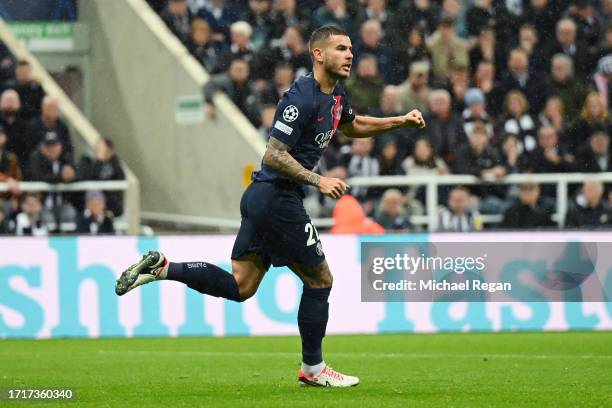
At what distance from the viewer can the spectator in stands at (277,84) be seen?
52.7ft

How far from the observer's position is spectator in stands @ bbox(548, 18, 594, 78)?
16.5 metres

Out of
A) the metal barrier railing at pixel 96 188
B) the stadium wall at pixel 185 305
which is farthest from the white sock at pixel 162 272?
the metal barrier railing at pixel 96 188

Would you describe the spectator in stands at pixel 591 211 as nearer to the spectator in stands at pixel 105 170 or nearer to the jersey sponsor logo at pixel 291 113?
the spectator in stands at pixel 105 170

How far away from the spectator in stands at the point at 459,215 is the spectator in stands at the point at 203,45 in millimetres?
3705

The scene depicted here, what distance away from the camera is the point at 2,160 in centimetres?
1500

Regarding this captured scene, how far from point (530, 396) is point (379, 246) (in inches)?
218

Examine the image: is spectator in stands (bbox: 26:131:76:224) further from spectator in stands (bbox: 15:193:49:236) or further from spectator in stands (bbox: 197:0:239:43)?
spectator in stands (bbox: 197:0:239:43)

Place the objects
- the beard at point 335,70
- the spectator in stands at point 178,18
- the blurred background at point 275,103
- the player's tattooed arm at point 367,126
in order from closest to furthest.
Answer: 1. the beard at point 335,70
2. the player's tattooed arm at point 367,126
3. the blurred background at point 275,103
4. the spectator in stands at point 178,18

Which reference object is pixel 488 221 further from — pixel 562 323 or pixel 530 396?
pixel 530 396

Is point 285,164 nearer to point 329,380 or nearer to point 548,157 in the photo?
point 329,380

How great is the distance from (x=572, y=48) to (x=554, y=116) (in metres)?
1.25

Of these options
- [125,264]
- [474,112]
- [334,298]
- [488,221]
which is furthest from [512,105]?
[125,264]

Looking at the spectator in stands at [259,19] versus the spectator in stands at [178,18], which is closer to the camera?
the spectator in stands at [259,19]

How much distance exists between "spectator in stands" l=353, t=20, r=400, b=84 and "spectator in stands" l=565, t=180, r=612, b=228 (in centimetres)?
304
